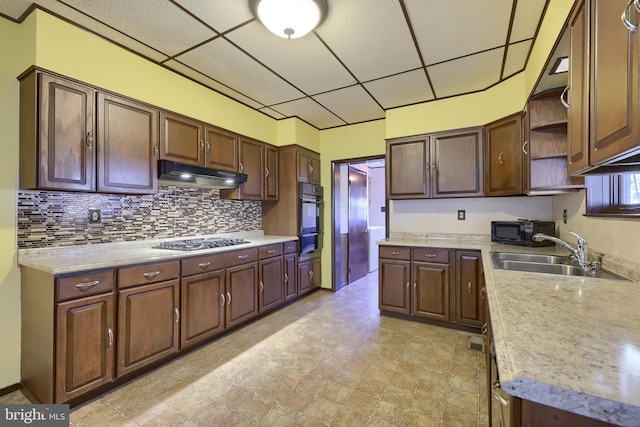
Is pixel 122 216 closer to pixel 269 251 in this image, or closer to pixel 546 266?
pixel 269 251

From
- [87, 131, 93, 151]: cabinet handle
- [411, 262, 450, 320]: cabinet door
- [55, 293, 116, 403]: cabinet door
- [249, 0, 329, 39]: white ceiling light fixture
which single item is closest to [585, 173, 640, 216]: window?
[411, 262, 450, 320]: cabinet door

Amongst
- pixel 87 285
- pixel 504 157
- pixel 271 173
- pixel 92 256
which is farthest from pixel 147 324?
pixel 504 157

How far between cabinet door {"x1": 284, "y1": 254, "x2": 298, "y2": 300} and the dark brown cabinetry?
4.93 feet

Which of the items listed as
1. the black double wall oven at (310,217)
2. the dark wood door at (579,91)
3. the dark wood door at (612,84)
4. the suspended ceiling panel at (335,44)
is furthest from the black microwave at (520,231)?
the black double wall oven at (310,217)

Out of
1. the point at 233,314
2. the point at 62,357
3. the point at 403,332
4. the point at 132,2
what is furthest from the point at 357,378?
the point at 132,2

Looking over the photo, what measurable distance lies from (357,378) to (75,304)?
192 centimetres

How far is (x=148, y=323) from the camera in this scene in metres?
2.09

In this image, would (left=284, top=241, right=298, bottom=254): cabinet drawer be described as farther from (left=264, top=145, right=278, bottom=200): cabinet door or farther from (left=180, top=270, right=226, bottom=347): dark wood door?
(left=180, top=270, right=226, bottom=347): dark wood door

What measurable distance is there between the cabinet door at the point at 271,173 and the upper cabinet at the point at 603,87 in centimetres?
302

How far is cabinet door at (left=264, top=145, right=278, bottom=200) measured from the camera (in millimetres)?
3676

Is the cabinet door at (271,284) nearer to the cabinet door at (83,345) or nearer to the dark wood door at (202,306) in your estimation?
the dark wood door at (202,306)

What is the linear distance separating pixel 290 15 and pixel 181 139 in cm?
152

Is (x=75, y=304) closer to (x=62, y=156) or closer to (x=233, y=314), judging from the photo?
(x=62, y=156)

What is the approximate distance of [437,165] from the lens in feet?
10.6
